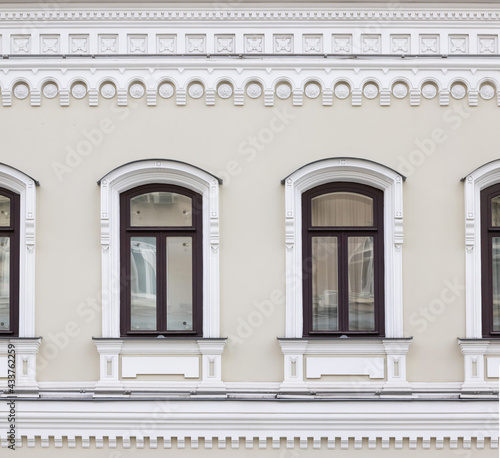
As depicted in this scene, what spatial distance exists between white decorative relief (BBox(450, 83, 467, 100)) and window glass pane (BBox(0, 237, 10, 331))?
4991 mm

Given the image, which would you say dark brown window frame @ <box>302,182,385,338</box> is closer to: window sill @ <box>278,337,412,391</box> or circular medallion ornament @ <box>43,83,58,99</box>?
window sill @ <box>278,337,412,391</box>

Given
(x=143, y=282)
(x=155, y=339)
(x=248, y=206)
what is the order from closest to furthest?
1. (x=155, y=339)
2. (x=248, y=206)
3. (x=143, y=282)

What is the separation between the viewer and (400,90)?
8758 millimetres

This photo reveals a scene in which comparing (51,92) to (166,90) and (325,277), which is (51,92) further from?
(325,277)

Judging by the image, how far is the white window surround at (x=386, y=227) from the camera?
8609 mm

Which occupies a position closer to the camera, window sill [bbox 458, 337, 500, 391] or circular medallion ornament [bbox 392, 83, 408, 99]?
window sill [bbox 458, 337, 500, 391]

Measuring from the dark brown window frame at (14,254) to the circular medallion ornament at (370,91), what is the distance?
12.7 feet

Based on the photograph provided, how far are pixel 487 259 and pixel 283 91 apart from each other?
281 cm

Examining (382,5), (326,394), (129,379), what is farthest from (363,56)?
(129,379)

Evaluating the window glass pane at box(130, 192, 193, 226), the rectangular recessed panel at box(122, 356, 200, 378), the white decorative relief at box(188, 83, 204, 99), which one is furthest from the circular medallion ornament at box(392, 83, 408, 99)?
the rectangular recessed panel at box(122, 356, 200, 378)

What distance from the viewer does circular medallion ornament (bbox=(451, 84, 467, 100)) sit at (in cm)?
875

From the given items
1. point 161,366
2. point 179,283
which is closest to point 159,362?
point 161,366

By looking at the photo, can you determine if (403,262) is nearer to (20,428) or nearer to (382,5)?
(382,5)

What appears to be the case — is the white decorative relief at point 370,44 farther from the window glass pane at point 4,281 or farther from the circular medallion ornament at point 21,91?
the window glass pane at point 4,281
